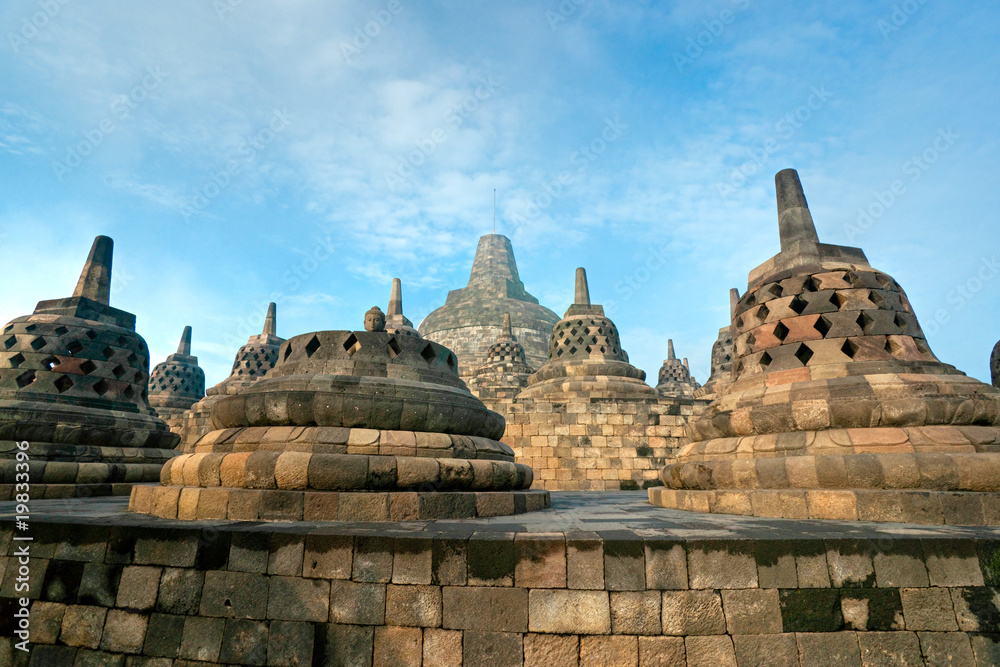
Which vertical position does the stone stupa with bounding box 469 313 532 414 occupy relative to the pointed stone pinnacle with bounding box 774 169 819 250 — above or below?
above

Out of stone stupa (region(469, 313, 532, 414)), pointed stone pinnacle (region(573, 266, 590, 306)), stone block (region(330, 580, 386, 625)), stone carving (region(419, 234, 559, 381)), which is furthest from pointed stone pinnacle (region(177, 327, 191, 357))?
stone block (region(330, 580, 386, 625))

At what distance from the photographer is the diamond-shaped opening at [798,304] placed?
5418 mm

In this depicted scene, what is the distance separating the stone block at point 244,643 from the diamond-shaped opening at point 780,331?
5.64 meters

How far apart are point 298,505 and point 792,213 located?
6.78m

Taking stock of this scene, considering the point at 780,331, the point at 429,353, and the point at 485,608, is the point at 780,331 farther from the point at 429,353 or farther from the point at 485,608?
the point at 485,608

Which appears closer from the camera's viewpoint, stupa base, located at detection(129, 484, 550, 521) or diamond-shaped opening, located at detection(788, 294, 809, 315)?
stupa base, located at detection(129, 484, 550, 521)

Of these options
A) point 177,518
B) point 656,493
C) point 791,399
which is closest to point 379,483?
point 177,518

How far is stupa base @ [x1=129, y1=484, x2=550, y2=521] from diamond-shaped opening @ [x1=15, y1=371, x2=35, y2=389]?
465cm

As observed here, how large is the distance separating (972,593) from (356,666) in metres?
3.56

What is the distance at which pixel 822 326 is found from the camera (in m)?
5.22

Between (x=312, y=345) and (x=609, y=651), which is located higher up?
(x=312, y=345)

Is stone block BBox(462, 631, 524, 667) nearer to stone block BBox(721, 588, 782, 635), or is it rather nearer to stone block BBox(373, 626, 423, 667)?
stone block BBox(373, 626, 423, 667)

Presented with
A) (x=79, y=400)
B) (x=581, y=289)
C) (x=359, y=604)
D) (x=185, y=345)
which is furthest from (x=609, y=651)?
(x=185, y=345)

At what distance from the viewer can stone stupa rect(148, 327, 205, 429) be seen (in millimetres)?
19875
